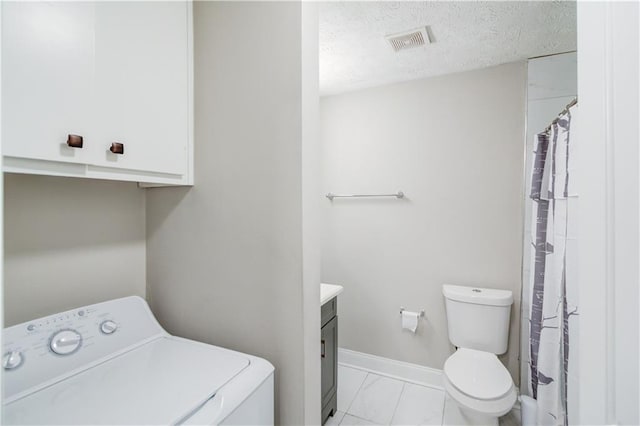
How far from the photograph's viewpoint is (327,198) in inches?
100

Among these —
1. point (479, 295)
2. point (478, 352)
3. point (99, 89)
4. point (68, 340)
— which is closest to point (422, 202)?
point (479, 295)

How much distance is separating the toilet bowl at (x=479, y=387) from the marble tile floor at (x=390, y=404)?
8.1 inches

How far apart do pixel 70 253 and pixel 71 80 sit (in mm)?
665

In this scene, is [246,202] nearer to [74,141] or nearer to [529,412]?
[74,141]

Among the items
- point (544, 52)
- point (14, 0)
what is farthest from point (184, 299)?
point (544, 52)

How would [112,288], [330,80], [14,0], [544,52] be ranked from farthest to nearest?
[330,80], [544,52], [112,288], [14,0]

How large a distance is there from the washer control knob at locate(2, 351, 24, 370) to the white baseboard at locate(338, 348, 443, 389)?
81.3 inches

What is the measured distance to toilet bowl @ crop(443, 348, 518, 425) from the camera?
1483 millimetres

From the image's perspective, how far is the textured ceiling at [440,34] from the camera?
147cm

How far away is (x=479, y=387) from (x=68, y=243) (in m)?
1.98

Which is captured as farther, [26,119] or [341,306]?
[341,306]

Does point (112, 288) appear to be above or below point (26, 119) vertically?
below

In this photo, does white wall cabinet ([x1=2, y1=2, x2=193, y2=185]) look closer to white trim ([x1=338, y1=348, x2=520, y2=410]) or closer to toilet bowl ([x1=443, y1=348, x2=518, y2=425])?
toilet bowl ([x1=443, y1=348, x2=518, y2=425])

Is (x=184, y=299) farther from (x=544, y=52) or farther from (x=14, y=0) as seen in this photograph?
(x=544, y=52)
